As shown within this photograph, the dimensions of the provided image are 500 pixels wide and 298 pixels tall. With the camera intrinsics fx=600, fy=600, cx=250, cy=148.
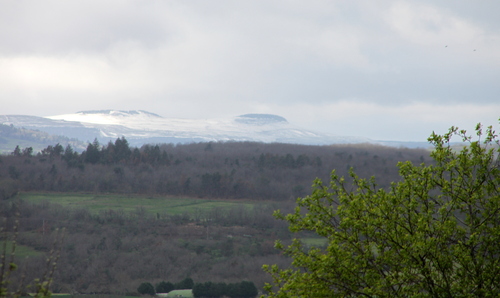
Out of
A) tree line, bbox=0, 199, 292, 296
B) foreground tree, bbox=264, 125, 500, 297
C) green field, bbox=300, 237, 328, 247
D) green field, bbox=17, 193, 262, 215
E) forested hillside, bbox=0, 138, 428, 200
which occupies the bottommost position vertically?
tree line, bbox=0, 199, 292, 296

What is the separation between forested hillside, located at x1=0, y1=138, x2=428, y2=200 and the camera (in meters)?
130

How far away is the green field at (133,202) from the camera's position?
112963 millimetres

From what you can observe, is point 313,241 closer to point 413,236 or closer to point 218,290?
point 218,290

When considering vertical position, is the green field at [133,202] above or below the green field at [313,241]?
above

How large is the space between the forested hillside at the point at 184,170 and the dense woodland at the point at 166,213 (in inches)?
9.7

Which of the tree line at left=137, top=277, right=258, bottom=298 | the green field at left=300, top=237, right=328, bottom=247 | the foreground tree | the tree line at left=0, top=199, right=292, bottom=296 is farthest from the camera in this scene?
the green field at left=300, top=237, right=328, bottom=247

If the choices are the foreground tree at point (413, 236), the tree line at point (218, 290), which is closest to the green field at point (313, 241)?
the tree line at point (218, 290)

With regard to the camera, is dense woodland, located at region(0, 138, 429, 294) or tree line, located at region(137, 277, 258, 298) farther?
dense woodland, located at region(0, 138, 429, 294)

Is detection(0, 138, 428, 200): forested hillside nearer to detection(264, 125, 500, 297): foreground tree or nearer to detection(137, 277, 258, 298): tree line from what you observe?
detection(137, 277, 258, 298): tree line

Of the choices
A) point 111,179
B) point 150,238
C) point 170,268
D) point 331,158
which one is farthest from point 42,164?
point 331,158

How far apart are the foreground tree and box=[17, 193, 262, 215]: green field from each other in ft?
325

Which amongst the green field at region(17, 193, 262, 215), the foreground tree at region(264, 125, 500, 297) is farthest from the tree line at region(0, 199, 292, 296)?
the foreground tree at region(264, 125, 500, 297)

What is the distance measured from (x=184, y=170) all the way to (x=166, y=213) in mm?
32663

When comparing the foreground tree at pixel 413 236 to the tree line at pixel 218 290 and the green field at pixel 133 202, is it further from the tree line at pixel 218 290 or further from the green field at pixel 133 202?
the green field at pixel 133 202
